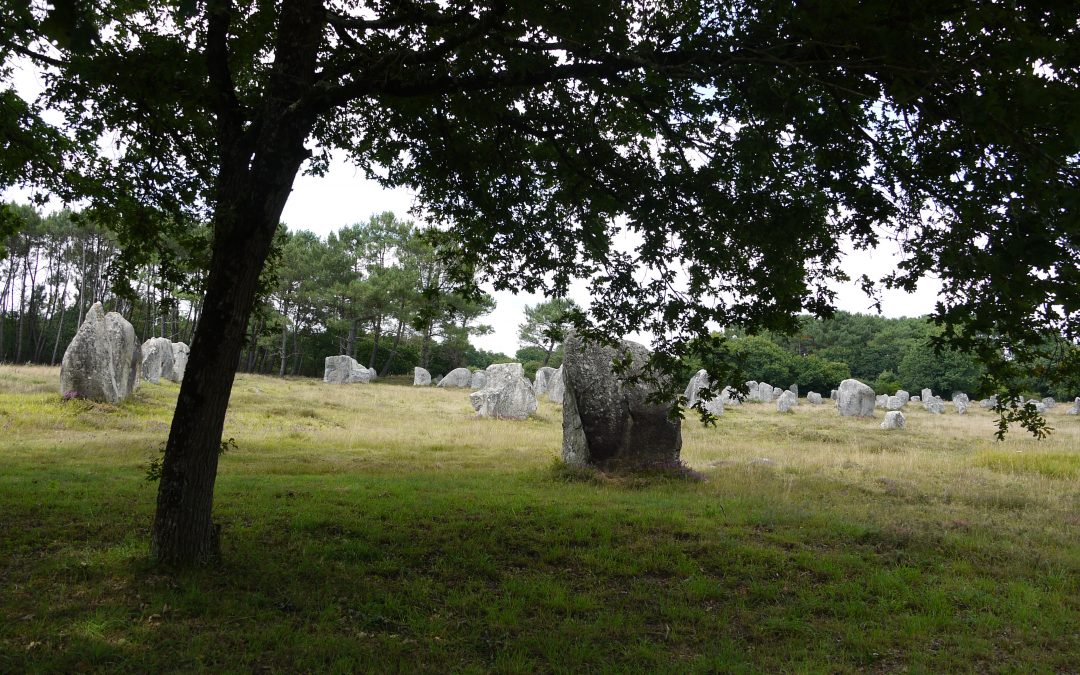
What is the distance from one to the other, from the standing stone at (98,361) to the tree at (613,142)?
12.3m

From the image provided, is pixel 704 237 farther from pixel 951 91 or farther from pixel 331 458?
pixel 331 458

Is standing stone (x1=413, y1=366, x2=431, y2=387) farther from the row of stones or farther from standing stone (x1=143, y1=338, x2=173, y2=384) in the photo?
the row of stones

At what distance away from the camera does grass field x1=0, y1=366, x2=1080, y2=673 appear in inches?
175

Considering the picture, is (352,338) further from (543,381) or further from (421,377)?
(543,381)

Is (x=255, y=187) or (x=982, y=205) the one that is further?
(x=255, y=187)

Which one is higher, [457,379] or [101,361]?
[101,361]

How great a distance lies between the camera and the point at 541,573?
6023 mm

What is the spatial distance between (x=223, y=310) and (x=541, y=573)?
3598 mm

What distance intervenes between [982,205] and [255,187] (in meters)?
5.38

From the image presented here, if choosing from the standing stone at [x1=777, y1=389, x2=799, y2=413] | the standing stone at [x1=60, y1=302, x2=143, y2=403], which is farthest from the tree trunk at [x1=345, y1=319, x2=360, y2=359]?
the standing stone at [x1=777, y1=389, x2=799, y2=413]

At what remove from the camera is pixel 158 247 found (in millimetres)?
6895

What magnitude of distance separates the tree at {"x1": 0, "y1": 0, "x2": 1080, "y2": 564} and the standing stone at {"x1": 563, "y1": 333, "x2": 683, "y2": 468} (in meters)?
4.68

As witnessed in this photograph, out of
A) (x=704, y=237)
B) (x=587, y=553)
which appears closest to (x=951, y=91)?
(x=704, y=237)

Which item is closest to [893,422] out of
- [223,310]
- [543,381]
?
[543,381]
